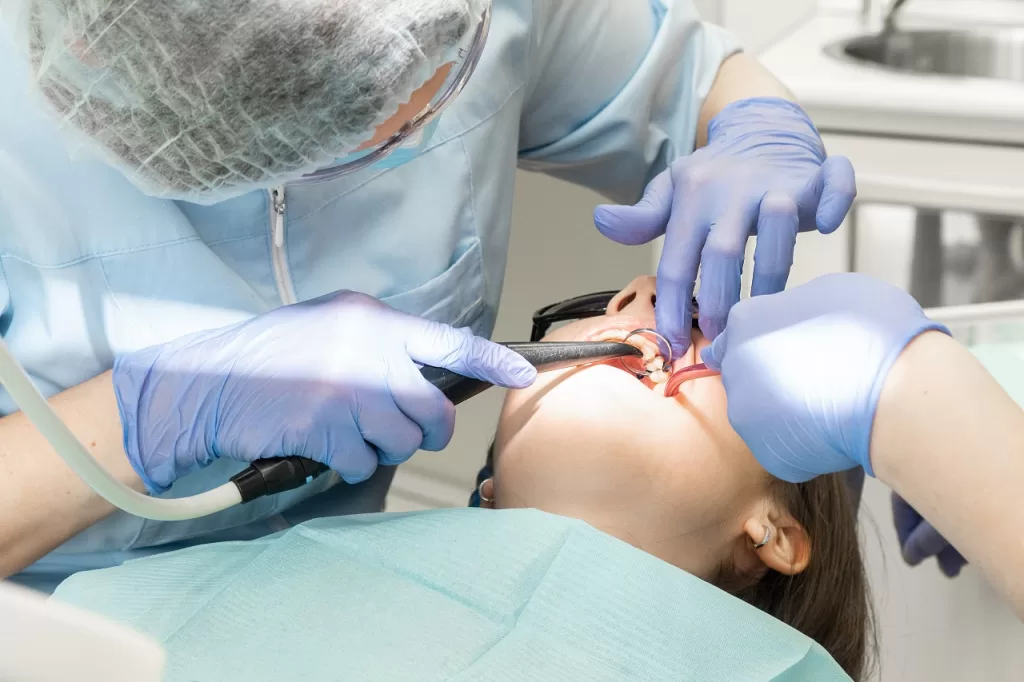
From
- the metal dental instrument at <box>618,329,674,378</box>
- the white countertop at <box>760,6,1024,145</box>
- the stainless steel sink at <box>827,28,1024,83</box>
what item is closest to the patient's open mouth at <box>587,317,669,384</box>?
the metal dental instrument at <box>618,329,674,378</box>

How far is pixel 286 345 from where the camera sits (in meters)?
0.96

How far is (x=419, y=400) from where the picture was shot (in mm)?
957

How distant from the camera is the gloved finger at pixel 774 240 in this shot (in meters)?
1.10

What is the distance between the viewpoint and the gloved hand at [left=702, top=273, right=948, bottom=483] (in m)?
0.85

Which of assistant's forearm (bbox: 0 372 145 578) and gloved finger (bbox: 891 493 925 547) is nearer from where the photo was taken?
assistant's forearm (bbox: 0 372 145 578)

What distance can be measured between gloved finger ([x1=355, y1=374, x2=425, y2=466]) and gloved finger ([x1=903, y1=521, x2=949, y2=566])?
0.81m

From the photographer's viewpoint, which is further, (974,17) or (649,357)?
(974,17)

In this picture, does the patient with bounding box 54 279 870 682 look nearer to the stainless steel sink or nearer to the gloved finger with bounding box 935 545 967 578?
the gloved finger with bounding box 935 545 967 578

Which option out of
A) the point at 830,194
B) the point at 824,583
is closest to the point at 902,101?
the point at 830,194

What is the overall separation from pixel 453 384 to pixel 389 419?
0.09 metres

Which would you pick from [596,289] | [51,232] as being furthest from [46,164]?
[596,289]

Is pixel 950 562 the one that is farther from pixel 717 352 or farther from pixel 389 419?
pixel 389 419

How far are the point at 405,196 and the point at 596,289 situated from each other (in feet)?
3.03

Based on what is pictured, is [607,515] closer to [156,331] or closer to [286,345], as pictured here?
[286,345]
